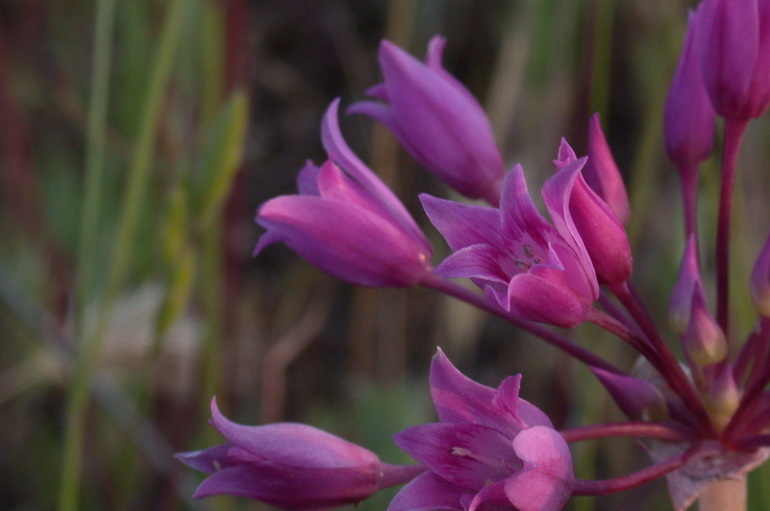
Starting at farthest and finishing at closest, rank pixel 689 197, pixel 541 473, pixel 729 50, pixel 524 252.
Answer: pixel 689 197
pixel 729 50
pixel 524 252
pixel 541 473

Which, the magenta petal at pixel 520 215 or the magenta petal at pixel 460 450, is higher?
the magenta petal at pixel 520 215

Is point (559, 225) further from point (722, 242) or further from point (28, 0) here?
point (28, 0)

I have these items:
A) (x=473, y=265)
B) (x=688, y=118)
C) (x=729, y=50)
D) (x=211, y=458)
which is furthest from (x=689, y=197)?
(x=211, y=458)

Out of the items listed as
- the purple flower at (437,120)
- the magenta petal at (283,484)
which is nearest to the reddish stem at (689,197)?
the purple flower at (437,120)

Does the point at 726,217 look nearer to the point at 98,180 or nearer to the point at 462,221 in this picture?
the point at 462,221

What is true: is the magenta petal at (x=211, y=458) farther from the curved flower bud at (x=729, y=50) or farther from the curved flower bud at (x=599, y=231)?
the curved flower bud at (x=729, y=50)

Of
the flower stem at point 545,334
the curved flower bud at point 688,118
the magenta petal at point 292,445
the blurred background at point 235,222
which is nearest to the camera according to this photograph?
the magenta petal at point 292,445
